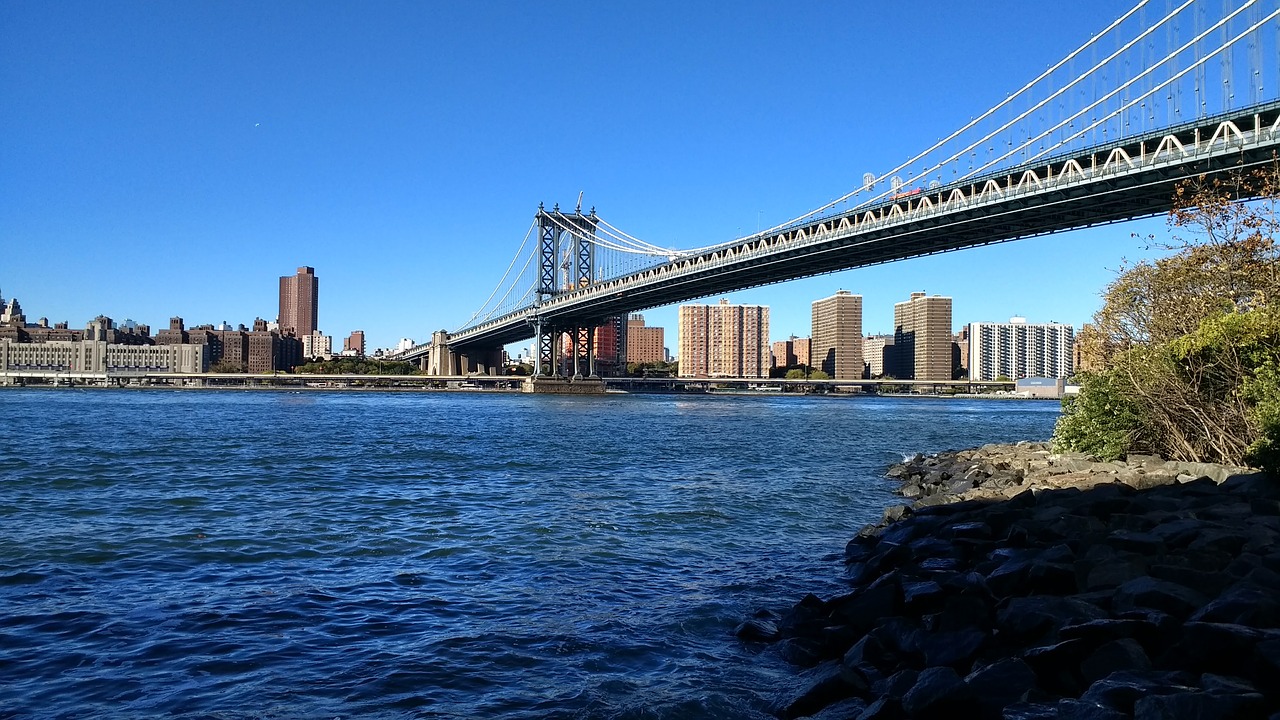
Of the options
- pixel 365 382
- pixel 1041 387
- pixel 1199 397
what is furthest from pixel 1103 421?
pixel 1041 387

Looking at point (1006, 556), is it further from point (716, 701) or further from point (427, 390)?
point (427, 390)

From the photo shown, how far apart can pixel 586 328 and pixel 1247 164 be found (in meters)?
68.4

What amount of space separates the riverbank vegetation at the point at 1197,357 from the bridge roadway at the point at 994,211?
20.9 ft

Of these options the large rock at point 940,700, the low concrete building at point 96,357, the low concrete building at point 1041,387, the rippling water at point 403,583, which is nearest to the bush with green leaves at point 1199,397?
the rippling water at point 403,583

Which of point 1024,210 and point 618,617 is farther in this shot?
point 1024,210

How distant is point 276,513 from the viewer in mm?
12984

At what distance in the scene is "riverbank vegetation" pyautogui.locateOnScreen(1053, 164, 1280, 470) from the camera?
11312 millimetres

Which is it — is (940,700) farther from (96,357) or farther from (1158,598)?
(96,357)

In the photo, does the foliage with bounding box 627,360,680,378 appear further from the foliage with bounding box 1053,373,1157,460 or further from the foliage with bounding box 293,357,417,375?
the foliage with bounding box 1053,373,1157,460

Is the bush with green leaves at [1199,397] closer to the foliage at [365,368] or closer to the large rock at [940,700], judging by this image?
the large rock at [940,700]

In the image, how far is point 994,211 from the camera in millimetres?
39188

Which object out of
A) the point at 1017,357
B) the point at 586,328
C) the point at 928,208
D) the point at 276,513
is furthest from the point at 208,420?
the point at 1017,357

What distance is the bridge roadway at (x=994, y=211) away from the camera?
28.7m

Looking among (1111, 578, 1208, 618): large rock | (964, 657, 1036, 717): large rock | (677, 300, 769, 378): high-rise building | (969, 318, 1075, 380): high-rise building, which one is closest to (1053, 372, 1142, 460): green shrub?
(1111, 578, 1208, 618): large rock
